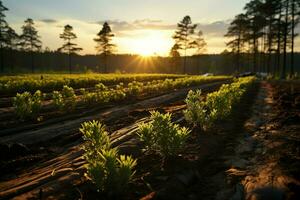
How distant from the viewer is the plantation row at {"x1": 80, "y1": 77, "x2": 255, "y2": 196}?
18.1 feet

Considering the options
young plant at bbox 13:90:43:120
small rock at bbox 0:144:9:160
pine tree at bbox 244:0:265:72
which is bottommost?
small rock at bbox 0:144:9:160

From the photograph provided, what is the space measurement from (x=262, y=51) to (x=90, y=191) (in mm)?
58062

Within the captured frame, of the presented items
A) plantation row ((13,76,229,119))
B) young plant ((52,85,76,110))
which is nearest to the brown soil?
plantation row ((13,76,229,119))

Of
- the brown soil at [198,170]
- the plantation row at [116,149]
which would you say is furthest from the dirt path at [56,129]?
the plantation row at [116,149]

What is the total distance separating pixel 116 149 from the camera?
26.0ft

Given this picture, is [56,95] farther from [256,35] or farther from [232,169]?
[256,35]

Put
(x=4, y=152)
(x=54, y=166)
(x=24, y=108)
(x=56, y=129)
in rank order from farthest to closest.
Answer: (x=24, y=108) < (x=56, y=129) < (x=4, y=152) < (x=54, y=166)

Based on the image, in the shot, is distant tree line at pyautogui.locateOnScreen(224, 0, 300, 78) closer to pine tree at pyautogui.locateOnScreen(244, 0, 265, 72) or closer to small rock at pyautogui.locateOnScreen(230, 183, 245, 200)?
pine tree at pyautogui.locateOnScreen(244, 0, 265, 72)

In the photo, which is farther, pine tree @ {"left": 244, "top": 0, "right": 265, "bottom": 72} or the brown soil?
pine tree @ {"left": 244, "top": 0, "right": 265, "bottom": 72}

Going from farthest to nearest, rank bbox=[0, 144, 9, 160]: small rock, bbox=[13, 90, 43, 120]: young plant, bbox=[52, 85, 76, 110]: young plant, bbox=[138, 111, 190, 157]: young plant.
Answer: bbox=[52, 85, 76, 110]: young plant → bbox=[13, 90, 43, 120]: young plant → bbox=[0, 144, 9, 160]: small rock → bbox=[138, 111, 190, 157]: young plant

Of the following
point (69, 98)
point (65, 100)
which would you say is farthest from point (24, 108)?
point (65, 100)

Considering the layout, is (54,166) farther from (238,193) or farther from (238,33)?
(238,33)

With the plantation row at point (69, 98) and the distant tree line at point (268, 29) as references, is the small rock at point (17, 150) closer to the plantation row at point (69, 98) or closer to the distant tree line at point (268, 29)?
the plantation row at point (69, 98)

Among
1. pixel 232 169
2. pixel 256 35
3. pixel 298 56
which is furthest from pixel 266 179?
pixel 298 56
